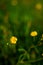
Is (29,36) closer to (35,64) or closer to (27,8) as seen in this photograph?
(35,64)

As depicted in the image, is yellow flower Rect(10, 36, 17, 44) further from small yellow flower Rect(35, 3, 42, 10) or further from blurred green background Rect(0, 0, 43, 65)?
small yellow flower Rect(35, 3, 42, 10)

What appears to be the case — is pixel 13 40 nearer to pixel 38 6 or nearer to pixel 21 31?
pixel 21 31

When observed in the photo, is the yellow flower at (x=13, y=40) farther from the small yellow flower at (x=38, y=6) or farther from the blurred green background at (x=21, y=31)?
the small yellow flower at (x=38, y=6)

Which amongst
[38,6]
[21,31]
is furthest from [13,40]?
[38,6]

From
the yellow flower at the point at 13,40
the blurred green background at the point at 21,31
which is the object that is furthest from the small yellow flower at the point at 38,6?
the yellow flower at the point at 13,40

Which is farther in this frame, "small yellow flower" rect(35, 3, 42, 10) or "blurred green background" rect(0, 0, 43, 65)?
"small yellow flower" rect(35, 3, 42, 10)

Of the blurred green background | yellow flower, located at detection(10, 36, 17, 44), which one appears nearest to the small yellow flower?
the blurred green background

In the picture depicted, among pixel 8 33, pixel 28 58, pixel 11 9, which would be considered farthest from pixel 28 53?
pixel 11 9

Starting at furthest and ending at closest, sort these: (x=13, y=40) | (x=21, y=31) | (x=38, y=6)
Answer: (x=38, y=6) < (x=21, y=31) < (x=13, y=40)

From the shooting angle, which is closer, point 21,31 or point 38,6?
point 21,31
